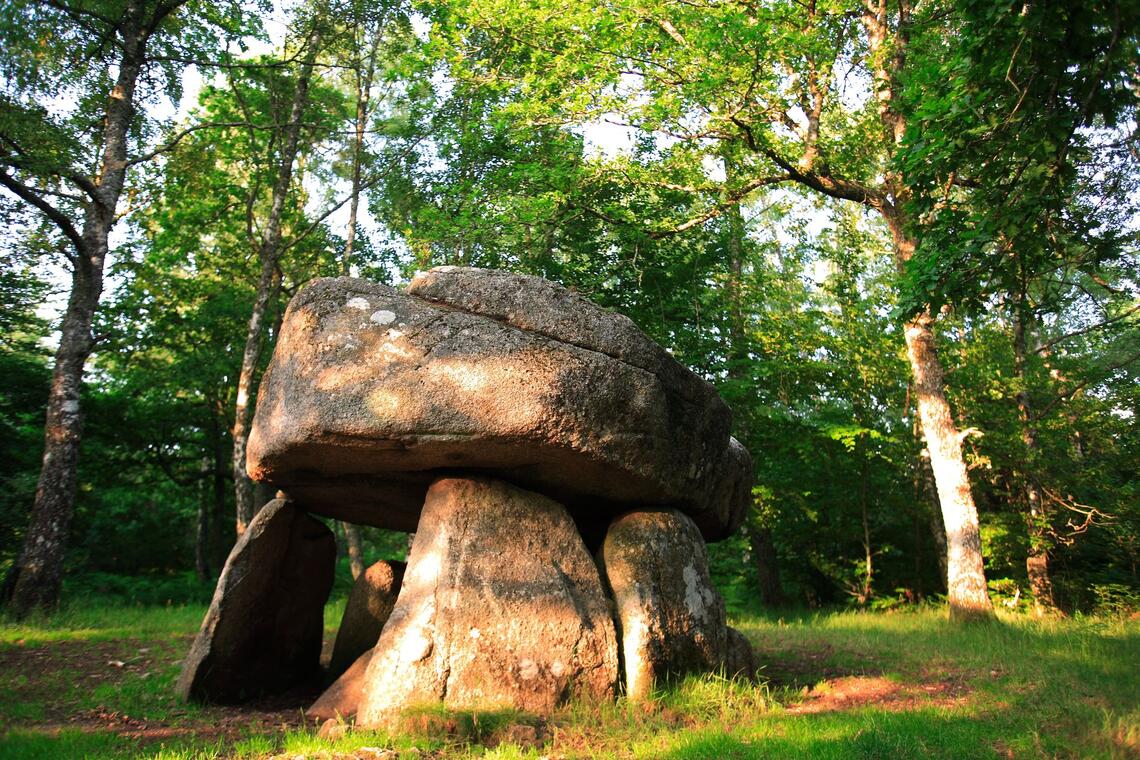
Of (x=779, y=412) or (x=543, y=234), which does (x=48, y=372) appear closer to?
(x=543, y=234)

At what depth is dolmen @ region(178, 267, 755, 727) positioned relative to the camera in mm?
5859

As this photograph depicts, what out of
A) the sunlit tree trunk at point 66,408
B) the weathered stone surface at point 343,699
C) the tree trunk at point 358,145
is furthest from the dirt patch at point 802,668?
the tree trunk at point 358,145

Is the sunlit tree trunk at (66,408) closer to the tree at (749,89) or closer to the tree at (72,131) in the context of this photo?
the tree at (72,131)

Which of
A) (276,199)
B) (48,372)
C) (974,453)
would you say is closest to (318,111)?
(276,199)

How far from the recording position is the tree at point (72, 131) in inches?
425

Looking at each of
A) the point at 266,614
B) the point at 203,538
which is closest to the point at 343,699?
the point at 266,614

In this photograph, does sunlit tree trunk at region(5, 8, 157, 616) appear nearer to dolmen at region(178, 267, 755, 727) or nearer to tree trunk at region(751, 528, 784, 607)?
dolmen at region(178, 267, 755, 727)

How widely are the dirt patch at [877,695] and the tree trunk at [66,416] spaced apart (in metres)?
10.2

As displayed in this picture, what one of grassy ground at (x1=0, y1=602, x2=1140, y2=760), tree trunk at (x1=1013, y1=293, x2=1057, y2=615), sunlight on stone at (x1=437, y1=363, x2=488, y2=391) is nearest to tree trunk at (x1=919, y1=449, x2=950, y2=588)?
tree trunk at (x1=1013, y1=293, x2=1057, y2=615)

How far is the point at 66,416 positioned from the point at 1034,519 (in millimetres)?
16441

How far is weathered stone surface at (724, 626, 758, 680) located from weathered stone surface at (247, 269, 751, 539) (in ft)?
4.87

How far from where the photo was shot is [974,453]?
15.0 m

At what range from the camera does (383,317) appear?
627cm

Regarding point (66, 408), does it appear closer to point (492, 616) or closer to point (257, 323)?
point (257, 323)
